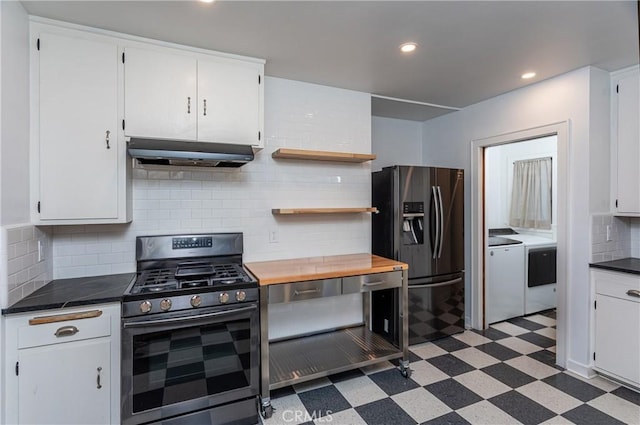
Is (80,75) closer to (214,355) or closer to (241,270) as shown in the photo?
(241,270)

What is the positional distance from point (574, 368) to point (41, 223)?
13.1 feet

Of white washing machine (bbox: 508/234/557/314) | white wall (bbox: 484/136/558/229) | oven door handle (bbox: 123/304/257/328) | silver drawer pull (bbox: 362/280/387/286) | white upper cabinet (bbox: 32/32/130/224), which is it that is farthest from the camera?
white wall (bbox: 484/136/558/229)

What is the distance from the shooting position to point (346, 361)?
2486 millimetres

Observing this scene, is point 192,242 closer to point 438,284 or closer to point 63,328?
point 63,328

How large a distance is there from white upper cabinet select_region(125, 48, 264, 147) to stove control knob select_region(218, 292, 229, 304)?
1.09 m

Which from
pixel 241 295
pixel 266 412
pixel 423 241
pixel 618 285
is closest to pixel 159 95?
pixel 241 295

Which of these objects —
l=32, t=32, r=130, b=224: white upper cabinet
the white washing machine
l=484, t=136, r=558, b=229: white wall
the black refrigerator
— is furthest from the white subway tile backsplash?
l=484, t=136, r=558, b=229: white wall

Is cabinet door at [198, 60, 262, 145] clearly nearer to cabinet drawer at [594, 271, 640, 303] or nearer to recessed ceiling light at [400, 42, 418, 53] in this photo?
recessed ceiling light at [400, 42, 418, 53]

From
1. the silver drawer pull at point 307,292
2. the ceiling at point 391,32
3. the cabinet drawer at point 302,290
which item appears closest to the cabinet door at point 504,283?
the ceiling at point 391,32

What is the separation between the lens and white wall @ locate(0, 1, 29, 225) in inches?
64.2

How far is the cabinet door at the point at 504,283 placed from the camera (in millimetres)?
3568

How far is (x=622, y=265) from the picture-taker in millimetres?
2508

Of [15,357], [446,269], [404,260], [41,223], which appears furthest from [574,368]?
[41,223]

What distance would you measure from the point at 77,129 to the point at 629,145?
406 cm
